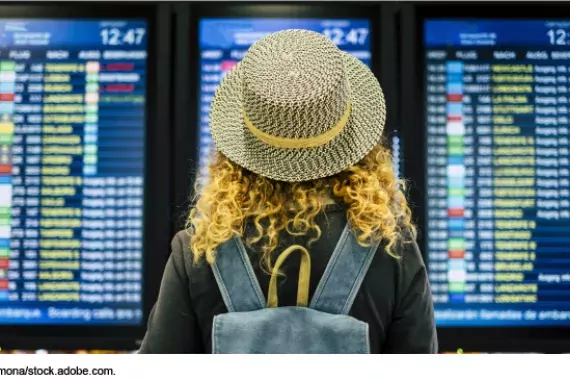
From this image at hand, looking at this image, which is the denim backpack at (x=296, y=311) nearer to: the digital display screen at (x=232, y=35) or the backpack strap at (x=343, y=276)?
the backpack strap at (x=343, y=276)

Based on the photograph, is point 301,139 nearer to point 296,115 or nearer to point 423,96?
point 296,115

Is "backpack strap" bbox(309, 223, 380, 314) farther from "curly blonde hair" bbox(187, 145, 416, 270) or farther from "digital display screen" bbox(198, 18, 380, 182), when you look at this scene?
"digital display screen" bbox(198, 18, 380, 182)

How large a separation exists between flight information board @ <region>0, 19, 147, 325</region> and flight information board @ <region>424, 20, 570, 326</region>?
118cm

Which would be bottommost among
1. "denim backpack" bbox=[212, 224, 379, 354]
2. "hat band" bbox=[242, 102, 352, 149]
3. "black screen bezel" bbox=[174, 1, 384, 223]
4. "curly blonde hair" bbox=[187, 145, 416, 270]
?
"denim backpack" bbox=[212, 224, 379, 354]

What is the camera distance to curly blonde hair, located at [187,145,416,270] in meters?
1.45

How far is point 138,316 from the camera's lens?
8.42ft

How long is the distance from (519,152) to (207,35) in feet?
4.32

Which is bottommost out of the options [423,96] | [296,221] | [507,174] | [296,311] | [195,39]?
[296,311]

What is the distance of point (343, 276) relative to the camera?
1.43 m

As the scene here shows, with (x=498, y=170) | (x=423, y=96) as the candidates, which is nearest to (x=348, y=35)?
(x=423, y=96)

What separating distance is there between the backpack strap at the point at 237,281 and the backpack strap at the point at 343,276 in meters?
0.13

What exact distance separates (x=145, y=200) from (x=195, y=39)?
67 cm

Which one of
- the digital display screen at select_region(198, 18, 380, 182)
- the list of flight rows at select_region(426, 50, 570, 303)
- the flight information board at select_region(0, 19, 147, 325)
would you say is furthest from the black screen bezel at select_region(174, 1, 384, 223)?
the list of flight rows at select_region(426, 50, 570, 303)

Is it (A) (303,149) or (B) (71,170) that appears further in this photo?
(B) (71,170)
